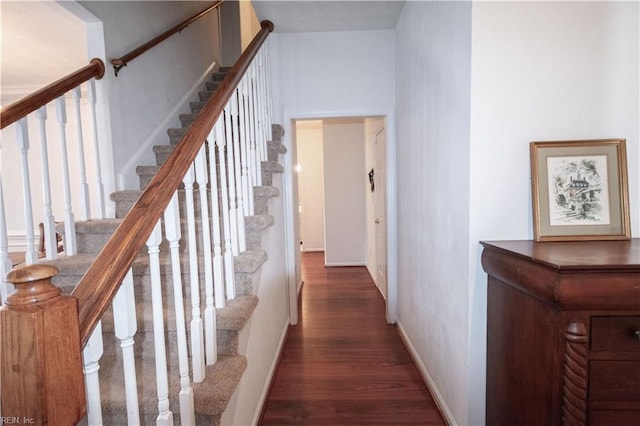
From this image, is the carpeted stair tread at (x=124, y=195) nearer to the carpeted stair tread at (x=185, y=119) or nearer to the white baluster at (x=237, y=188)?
the white baluster at (x=237, y=188)

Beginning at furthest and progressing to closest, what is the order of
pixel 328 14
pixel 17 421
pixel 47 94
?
1. pixel 328 14
2. pixel 47 94
3. pixel 17 421

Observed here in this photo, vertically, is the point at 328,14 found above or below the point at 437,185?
above

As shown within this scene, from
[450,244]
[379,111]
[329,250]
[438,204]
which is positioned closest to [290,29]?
[379,111]

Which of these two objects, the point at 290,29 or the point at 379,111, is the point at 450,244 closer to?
the point at 379,111

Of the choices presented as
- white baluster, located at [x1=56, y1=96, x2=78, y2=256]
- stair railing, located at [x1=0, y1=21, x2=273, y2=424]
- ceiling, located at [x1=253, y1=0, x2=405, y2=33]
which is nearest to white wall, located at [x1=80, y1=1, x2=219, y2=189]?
white baluster, located at [x1=56, y1=96, x2=78, y2=256]

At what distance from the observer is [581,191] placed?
111 centimetres

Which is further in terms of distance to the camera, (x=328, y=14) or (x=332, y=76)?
(x=332, y=76)

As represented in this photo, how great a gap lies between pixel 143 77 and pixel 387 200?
221 centimetres

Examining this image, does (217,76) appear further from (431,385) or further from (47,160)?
(431,385)

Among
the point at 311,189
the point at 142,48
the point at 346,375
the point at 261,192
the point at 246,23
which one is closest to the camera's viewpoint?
the point at 261,192

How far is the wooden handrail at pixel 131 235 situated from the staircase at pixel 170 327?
0.23 m

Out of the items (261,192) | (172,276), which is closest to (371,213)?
(261,192)

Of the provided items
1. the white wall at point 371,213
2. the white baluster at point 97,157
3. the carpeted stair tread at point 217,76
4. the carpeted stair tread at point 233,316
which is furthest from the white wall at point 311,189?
the carpeted stair tread at point 233,316

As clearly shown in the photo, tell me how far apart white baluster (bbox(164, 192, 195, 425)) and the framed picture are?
132 cm
